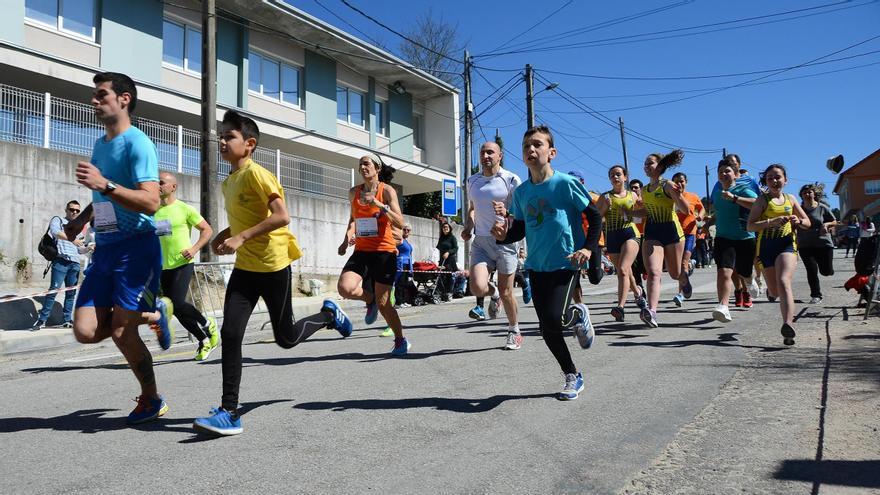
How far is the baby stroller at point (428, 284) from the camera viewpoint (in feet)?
47.9

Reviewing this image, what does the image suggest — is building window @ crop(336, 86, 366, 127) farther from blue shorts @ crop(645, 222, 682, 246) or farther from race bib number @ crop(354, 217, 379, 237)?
race bib number @ crop(354, 217, 379, 237)

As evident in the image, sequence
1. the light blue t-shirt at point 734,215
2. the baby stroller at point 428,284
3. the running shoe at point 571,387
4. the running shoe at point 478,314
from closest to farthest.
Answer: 1. the running shoe at point 571,387
2. the light blue t-shirt at point 734,215
3. the running shoe at point 478,314
4. the baby stroller at point 428,284

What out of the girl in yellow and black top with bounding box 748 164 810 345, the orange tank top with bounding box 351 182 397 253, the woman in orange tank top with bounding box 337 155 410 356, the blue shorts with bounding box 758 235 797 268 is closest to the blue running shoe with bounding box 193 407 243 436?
the woman in orange tank top with bounding box 337 155 410 356

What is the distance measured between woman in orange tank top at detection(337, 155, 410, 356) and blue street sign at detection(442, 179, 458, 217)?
11.5 m

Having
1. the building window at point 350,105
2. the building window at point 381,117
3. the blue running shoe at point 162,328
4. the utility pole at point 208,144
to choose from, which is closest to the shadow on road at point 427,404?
the blue running shoe at point 162,328

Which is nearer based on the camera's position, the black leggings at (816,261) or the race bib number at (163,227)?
the race bib number at (163,227)

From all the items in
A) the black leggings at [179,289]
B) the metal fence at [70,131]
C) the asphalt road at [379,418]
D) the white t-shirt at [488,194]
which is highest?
the metal fence at [70,131]

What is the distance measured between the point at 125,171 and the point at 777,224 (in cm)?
576

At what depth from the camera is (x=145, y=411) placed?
4273 millimetres

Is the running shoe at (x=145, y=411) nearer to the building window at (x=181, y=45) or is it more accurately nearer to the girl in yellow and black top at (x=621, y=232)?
the girl in yellow and black top at (x=621, y=232)

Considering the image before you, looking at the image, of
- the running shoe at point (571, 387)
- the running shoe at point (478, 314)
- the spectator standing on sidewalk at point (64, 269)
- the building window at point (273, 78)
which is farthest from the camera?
the building window at point (273, 78)

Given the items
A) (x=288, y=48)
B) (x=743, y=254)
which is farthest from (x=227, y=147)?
(x=288, y=48)

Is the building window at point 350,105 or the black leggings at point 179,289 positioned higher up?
the building window at point 350,105

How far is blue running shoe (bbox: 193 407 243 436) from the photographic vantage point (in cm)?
383
